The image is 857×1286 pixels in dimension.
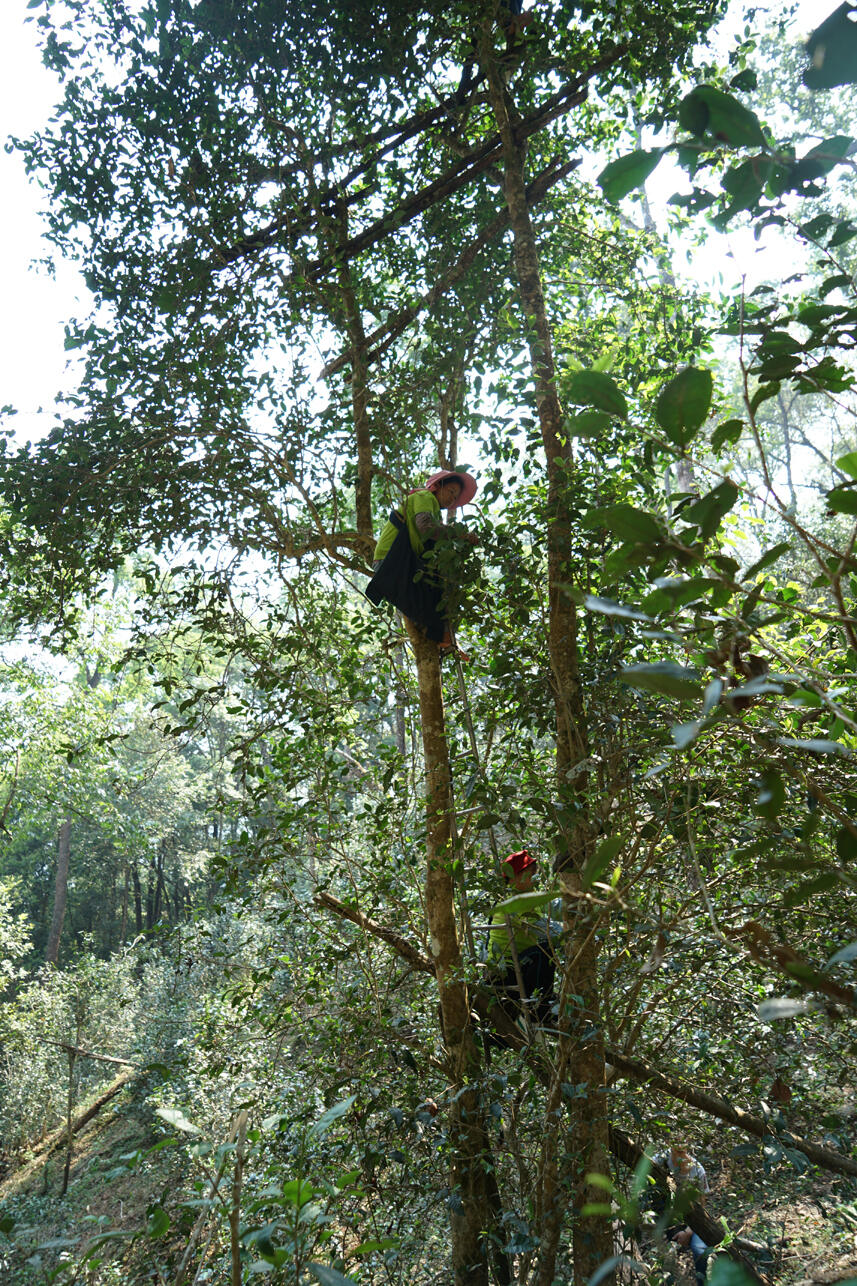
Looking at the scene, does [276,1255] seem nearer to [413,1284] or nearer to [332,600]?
[413,1284]

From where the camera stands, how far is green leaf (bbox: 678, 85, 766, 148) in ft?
2.40

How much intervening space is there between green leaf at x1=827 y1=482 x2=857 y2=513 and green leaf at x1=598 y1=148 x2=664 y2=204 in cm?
37

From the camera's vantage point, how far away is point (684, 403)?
0.86 metres

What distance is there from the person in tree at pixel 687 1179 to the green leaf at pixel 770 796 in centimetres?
168

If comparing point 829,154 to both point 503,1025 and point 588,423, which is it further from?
point 503,1025

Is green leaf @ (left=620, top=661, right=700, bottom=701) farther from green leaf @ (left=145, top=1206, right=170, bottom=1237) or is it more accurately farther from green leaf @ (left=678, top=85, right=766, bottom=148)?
green leaf @ (left=145, top=1206, right=170, bottom=1237)

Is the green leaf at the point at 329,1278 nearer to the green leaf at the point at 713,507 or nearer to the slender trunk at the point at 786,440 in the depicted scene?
the green leaf at the point at 713,507

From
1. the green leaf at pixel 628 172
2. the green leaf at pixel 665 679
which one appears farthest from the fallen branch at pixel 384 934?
the green leaf at pixel 628 172

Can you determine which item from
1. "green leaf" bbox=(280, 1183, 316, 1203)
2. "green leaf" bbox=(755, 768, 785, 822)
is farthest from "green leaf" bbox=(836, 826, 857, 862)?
"green leaf" bbox=(280, 1183, 316, 1203)

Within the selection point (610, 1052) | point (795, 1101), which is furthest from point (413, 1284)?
point (795, 1101)

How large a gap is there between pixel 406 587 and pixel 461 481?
1.80 ft

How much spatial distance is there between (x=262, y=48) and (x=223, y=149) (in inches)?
15.3

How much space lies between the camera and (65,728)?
11.4 meters

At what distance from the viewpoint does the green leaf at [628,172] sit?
2.55 ft
